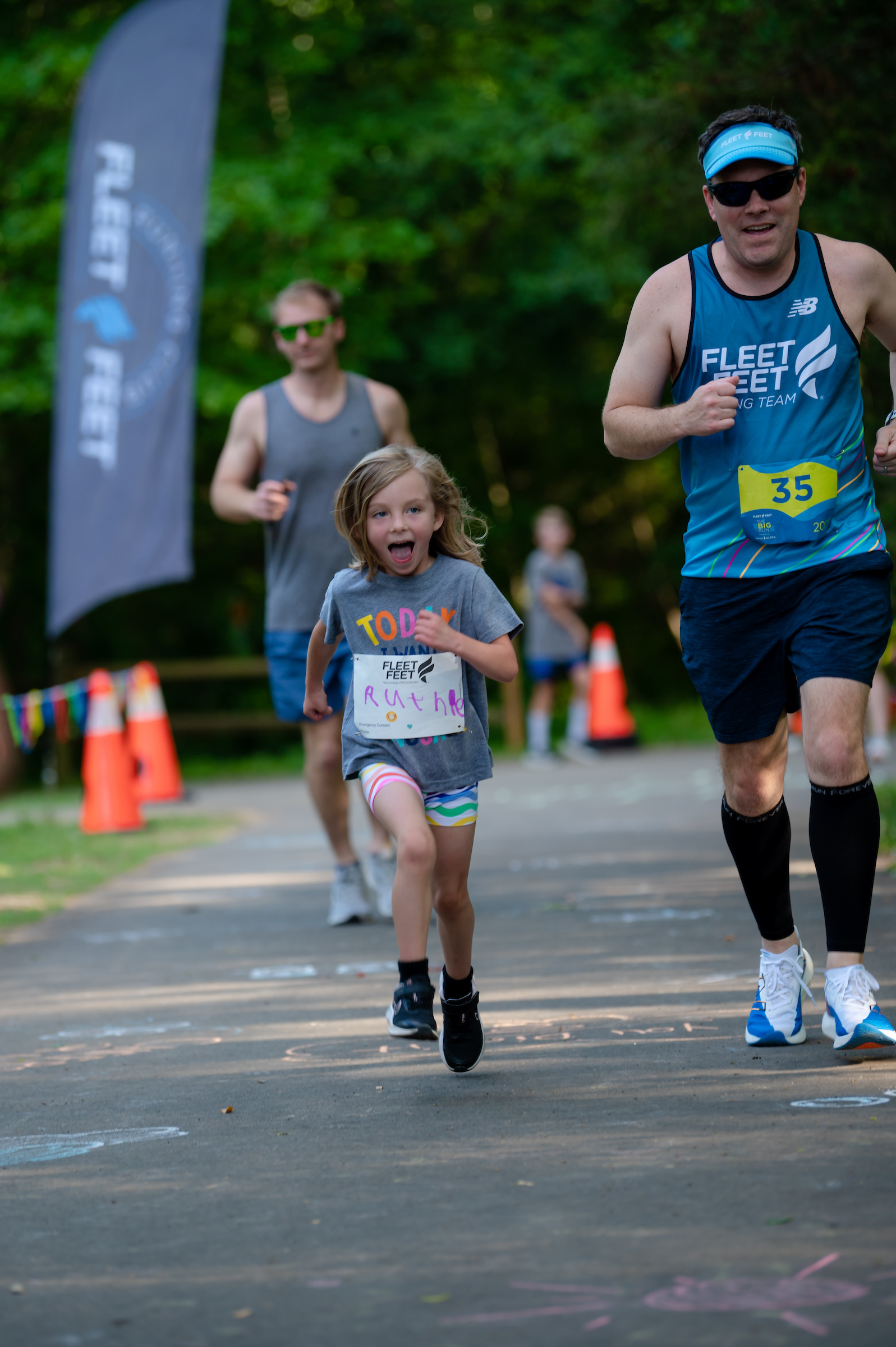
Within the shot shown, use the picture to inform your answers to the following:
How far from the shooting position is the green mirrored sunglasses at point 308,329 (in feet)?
22.1

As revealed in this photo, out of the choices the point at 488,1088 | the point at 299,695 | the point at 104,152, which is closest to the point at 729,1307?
the point at 488,1088

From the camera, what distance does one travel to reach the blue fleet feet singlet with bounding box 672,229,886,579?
13.8 feet

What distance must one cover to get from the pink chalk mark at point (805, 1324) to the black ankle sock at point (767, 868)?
1977mm

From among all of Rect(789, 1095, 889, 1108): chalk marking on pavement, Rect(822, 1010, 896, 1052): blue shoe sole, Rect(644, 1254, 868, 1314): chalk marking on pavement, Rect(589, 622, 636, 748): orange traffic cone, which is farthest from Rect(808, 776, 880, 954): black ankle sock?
Rect(589, 622, 636, 748): orange traffic cone

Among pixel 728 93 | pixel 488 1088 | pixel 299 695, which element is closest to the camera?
pixel 488 1088

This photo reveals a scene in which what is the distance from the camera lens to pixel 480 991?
539 centimetres

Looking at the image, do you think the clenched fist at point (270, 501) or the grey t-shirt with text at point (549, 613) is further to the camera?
the grey t-shirt with text at point (549, 613)

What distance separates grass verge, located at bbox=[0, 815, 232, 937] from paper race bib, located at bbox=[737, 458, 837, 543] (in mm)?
4368

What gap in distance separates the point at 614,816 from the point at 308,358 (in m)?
4.64

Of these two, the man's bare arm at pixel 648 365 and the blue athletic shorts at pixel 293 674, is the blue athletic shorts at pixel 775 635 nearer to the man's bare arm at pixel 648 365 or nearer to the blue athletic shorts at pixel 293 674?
the man's bare arm at pixel 648 365

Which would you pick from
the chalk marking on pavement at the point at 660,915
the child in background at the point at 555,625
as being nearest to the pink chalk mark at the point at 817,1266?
the chalk marking on pavement at the point at 660,915

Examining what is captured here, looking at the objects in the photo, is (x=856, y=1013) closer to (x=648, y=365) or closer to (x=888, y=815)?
(x=648, y=365)

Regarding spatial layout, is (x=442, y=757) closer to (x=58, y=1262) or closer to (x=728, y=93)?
(x=58, y=1262)

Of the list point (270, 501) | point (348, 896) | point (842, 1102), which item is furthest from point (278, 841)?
point (842, 1102)
